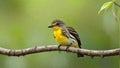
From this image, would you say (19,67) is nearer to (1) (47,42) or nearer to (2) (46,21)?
(1) (47,42)

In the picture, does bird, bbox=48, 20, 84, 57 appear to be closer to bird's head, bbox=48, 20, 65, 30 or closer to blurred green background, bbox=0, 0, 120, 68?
bird's head, bbox=48, 20, 65, 30

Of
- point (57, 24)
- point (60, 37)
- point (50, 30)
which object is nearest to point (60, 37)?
point (60, 37)

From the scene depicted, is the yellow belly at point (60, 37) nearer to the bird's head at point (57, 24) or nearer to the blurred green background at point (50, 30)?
the bird's head at point (57, 24)

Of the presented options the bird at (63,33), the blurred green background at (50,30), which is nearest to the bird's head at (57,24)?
the bird at (63,33)

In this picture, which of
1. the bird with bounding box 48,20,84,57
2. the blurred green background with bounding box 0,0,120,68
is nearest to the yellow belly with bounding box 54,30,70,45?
the bird with bounding box 48,20,84,57

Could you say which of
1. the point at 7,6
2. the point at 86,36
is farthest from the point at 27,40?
the point at 7,6

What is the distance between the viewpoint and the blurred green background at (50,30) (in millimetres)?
5414

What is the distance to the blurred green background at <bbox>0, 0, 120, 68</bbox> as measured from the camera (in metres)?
5.41

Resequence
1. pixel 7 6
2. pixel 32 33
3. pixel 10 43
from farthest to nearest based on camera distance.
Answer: pixel 7 6, pixel 32 33, pixel 10 43

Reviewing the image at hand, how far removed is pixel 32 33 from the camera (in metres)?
5.77

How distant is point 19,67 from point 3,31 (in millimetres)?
540

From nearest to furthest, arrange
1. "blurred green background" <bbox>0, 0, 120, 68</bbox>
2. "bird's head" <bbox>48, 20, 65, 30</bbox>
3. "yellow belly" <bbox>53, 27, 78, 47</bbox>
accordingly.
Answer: "yellow belly" <bbox>53, 27, 78, 47</bbox>
"bird's head" <bbox>48, 20, 65, 30</bbox>
"blurred green background" <bbox>0, 0, 120, 68</bbox>

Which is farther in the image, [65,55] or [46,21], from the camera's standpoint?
[46,21]

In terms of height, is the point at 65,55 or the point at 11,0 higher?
the point at 11,0
